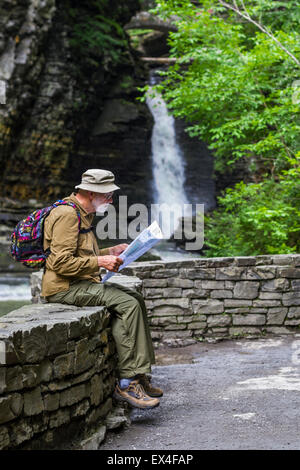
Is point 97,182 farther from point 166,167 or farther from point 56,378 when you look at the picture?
point 166,167

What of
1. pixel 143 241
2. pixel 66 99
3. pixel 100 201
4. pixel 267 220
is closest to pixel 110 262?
pixel 143 241

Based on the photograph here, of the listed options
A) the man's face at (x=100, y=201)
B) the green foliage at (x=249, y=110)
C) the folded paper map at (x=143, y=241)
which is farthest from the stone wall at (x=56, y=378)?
the green foliage at (x=249, y=110)

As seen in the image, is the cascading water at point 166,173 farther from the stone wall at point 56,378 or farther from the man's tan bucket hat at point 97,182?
the stone wall at point 56,378

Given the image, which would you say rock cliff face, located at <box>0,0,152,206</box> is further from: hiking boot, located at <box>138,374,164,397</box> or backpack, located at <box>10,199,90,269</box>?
hiking boot, located at <box>138,374,164,397</box>

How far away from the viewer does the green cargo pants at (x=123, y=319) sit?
12.0 feet

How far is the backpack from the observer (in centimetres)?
375

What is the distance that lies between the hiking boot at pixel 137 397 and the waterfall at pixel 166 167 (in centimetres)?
1717

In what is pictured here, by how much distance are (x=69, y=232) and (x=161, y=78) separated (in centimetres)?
2167

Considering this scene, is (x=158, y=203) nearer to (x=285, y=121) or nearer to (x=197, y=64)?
(x=197, y=64)

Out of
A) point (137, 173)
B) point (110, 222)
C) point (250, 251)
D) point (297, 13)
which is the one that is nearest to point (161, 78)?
point (137, 173)

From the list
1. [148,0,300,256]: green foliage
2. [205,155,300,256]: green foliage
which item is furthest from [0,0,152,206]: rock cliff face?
[205,155,300,256]: green foliage

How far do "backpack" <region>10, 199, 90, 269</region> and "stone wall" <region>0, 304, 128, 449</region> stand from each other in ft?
1.19

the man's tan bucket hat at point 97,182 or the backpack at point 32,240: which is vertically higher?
the man's tan bucket hat at point 97,182

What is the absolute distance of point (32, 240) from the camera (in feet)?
12.3
